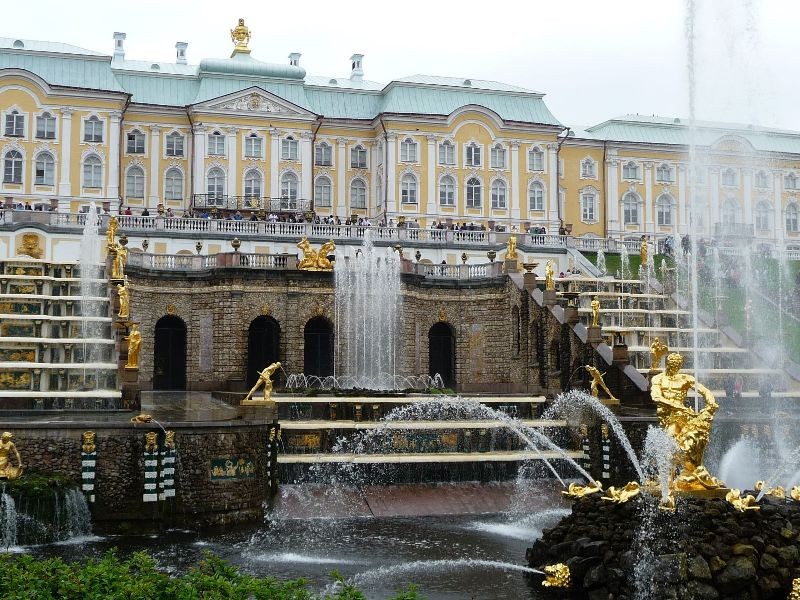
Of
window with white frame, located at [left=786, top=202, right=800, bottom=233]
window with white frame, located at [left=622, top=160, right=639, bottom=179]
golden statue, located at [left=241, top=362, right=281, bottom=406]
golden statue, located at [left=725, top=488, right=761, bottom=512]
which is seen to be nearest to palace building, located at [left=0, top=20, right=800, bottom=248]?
window with white frame, located at [left=622, top=160, right=639, bottom=179]

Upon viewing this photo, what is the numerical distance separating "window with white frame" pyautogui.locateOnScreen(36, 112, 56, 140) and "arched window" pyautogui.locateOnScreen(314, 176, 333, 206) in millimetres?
16678

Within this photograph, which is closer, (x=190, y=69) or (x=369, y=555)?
(x=369, y=555)

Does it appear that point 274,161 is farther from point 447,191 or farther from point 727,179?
point 727,179

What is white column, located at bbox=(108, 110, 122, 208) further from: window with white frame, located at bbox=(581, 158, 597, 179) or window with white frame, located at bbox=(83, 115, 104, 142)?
window with white frame, located at bbox=(581, 158, 597, 179)

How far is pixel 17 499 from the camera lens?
21953mm

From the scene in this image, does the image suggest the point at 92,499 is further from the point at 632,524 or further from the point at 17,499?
the point at 632,524

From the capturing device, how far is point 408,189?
6556 cm

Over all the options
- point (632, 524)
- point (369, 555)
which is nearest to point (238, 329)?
point (369, 555)

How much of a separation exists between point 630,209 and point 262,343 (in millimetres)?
37380

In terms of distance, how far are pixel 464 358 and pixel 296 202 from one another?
21042 mm

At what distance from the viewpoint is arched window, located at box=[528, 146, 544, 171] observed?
67.9 metres

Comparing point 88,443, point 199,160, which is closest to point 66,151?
point 199,160

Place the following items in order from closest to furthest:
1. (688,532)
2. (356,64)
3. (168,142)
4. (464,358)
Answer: (688,532) → (464,358) → (168,142) → (356,64)

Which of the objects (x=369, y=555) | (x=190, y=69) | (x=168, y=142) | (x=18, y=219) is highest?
(x=190, y=69)
